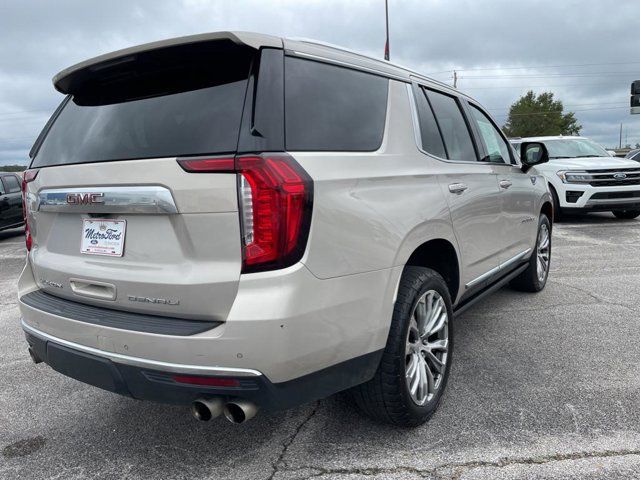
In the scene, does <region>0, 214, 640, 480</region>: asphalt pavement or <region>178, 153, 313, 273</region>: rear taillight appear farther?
<region>0, 214, 640, 480</region>: asphalt pavement

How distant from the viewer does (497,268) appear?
383cm

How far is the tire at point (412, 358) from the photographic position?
240 cm

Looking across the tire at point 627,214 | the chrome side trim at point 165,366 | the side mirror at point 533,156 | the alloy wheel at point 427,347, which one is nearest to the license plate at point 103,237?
the chrome side trim at point 165,366

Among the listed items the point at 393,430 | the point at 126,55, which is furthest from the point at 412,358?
the point at 126,55

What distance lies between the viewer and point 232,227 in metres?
1.93

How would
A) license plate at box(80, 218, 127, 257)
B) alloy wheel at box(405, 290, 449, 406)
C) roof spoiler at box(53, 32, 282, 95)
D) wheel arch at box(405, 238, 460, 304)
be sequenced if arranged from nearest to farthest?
roof spoiler at box(53, 32, 282, 95) → license plate at box(80, 218, 127, 257) → alloy wheel at box(405, 290, 449, 406) → wheel arch at box(405, 238, 460, 304)

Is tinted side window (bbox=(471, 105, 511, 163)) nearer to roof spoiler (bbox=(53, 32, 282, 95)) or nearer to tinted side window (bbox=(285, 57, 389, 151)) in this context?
tinted side window (bbox=(285, 57, 389, 151))

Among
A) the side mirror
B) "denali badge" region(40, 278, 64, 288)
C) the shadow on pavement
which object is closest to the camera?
"denali badge" region(40, 278, 64, 288)

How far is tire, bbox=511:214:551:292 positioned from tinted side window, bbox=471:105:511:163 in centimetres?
103

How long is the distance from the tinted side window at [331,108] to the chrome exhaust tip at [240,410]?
1.01 metres

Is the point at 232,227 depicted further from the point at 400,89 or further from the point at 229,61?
the point at 400,89

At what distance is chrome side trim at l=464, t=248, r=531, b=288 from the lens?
338 centimetres

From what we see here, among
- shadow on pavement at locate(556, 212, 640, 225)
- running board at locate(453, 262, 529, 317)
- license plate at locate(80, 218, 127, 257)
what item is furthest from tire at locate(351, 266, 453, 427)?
shadow on pavement at locate(556, 212, 640, 225)

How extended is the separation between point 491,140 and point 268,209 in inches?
111
